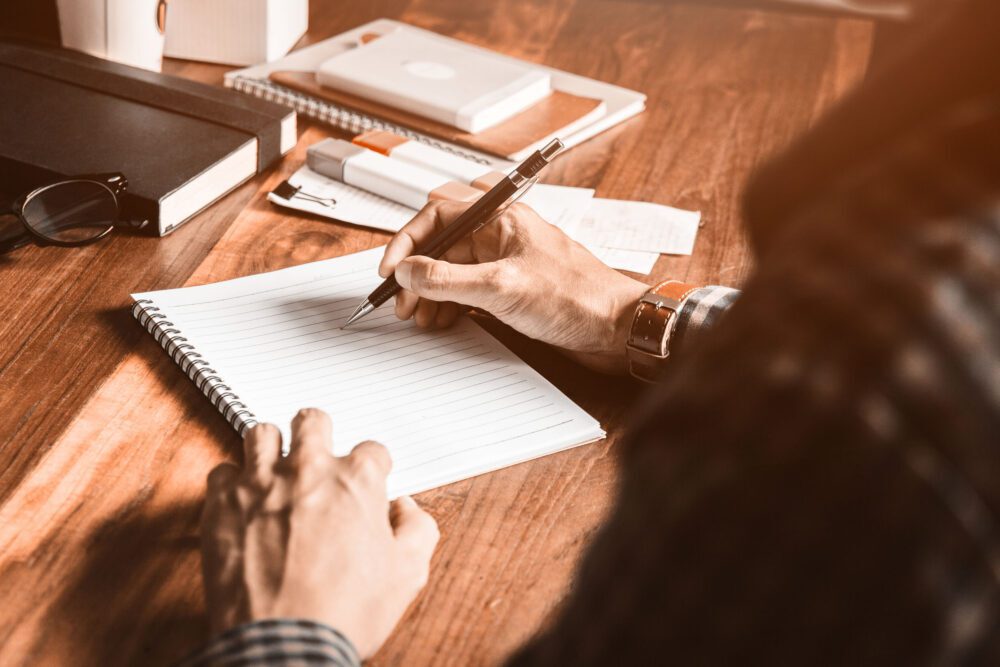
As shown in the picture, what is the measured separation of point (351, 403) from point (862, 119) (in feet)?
1.97

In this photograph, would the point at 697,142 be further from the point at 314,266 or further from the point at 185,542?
the point at 185,542

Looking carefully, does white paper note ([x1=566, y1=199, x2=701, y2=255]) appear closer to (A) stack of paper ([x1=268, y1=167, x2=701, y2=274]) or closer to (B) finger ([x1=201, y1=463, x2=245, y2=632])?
(A) stack of paper ([x1=268, y1=167, x2=701, y2=274])

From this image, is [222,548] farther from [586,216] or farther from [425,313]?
[586,216]

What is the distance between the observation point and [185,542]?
0.79 meters

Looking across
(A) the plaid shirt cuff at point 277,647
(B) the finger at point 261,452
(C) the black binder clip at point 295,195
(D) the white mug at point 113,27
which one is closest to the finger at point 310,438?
(B) the finger at point 261,452

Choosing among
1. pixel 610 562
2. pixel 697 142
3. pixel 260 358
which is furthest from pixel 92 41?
pixel 610 562

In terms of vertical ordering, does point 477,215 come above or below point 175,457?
above

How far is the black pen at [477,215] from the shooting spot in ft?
3.46

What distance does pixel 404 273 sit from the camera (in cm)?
103

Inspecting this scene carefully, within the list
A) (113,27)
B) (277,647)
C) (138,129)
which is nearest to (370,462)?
(277,647)

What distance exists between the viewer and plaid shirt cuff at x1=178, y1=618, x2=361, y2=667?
2.07ft

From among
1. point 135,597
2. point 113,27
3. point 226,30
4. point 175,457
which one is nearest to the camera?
point 135,597

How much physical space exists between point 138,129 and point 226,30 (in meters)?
0.41

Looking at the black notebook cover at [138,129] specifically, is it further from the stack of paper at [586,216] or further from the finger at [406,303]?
the finger at [406,303]
